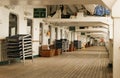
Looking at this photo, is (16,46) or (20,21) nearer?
(16,46)

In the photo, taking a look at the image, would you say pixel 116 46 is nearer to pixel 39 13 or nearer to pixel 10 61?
pixel 10 61

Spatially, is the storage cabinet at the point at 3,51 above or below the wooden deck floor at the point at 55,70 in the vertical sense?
above

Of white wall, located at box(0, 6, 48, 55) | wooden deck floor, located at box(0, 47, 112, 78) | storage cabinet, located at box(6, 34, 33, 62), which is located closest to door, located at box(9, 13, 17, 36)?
white wall, located at box(0, 6, 48, 55)

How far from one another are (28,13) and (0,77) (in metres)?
7.76

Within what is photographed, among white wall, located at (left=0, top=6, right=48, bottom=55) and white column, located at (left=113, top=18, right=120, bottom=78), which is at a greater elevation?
white wall, located at (left=0, top=6, right=48, bottom=55)

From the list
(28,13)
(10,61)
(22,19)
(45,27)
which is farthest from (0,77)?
(45,27)

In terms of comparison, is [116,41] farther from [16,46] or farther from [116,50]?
[16,46]

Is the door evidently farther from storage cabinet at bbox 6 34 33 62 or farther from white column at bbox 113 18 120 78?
white column at bbox 113 18 120 78

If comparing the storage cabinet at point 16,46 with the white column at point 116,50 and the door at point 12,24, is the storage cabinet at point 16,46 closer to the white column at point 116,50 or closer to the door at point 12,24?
the door at point 12,24

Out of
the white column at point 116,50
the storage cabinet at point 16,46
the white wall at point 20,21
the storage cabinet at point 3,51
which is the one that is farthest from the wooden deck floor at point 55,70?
the white column at point 116,50

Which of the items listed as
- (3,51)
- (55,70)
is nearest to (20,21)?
(3,51)

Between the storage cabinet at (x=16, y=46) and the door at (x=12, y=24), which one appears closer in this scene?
the storage cabinet at (x=16, y=46)

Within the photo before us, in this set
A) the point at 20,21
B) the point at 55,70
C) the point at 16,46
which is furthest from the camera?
the point at 20,21

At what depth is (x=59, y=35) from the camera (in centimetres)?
2561
